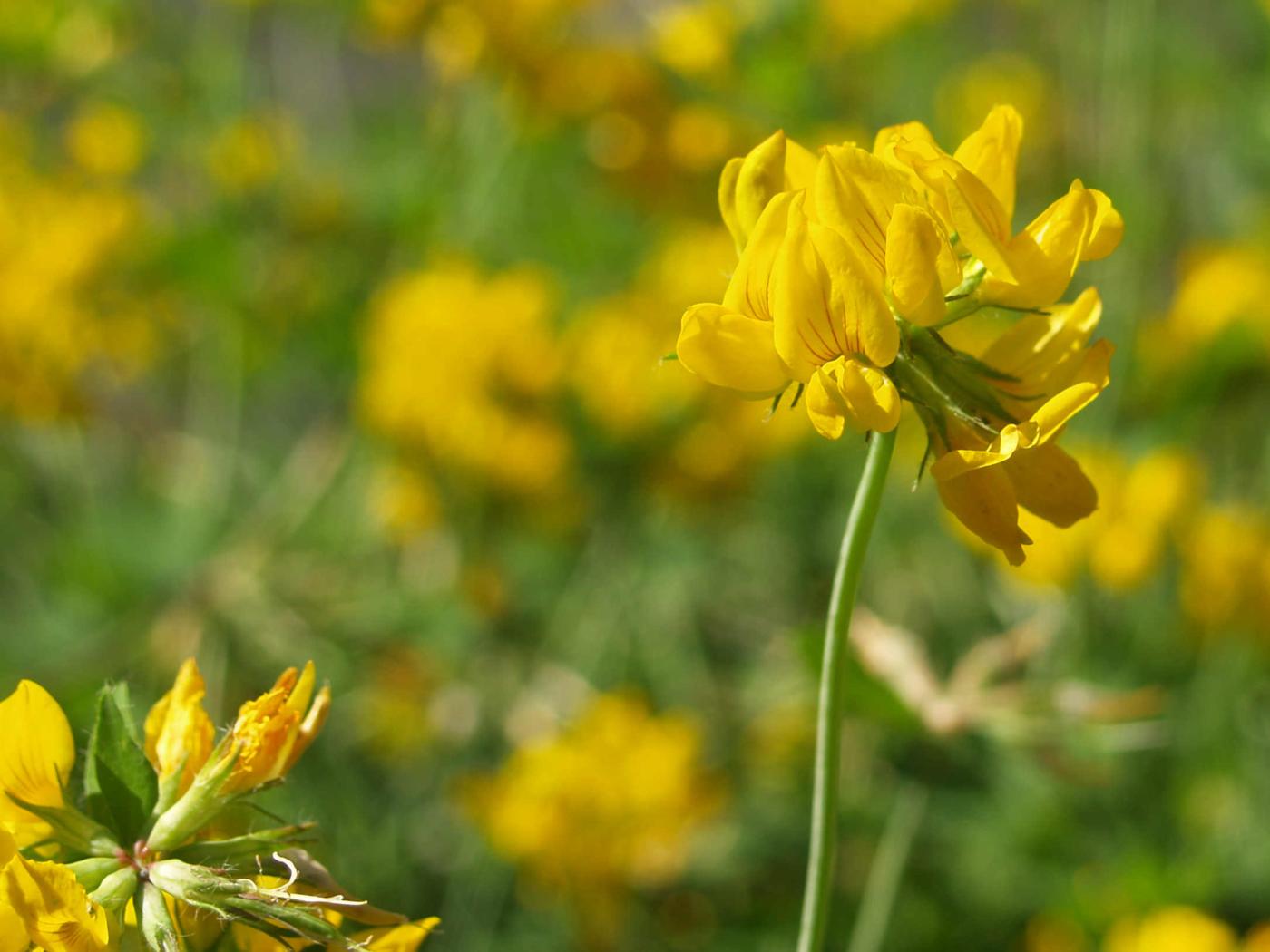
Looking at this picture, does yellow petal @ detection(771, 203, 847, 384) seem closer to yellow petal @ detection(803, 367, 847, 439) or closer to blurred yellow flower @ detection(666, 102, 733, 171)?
yellow petal @ detection(803, 367, 847, 439)

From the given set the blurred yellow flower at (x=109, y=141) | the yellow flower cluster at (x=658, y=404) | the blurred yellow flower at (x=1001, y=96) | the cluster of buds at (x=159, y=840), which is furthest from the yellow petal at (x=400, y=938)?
the blurred yellow flower at (x=1001, y=96)

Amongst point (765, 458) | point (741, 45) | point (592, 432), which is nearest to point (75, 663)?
Answer: point (592, 432)

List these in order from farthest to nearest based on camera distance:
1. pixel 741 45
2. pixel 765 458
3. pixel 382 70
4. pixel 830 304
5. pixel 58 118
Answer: pixel 382 70, pixel 58 118, pixel 741 45, pixel 765 458, pixel 830 304

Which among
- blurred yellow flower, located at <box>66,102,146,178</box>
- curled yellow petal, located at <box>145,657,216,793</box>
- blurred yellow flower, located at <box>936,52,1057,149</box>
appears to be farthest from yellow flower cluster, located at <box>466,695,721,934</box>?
blurred yellow flower, located at <box>936,52,1057,149</box>

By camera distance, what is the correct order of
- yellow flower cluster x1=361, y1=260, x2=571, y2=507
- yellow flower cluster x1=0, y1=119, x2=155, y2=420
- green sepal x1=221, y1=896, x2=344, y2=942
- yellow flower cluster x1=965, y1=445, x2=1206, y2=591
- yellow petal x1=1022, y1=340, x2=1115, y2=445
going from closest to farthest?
1. green sepal x1=221, y1=896, x2=344, y2=942
2. yellow petal x1=1022, y1=340, x2=1115, y2=445
3. yellow flower cluster x1=965, y1=445, x2=1206, y2=591
4. yellow flower cluster x1=361, y1=260, x2=571, y2=507
5. yellow flower cluster x1=0, y1=119, x2=155, y2=420

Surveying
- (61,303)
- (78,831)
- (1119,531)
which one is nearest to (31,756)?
(78,831)

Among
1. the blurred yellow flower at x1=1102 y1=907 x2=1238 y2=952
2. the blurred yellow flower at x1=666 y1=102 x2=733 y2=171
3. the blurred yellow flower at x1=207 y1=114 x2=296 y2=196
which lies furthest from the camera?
the blurred yellow flower at x1=207 y1=114 x2=296 y2=196

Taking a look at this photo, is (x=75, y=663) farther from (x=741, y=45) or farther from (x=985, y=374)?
(x=985, y=374)
